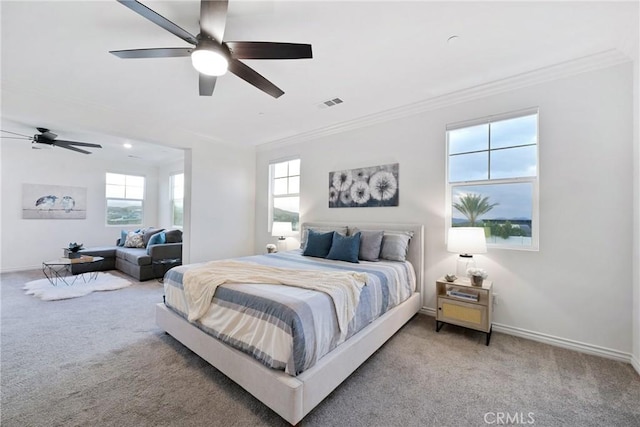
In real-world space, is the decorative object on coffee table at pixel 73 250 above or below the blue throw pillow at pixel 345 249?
below

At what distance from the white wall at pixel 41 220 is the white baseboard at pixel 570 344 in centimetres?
868

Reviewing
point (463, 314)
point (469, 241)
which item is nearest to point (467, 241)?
point (469, 241)

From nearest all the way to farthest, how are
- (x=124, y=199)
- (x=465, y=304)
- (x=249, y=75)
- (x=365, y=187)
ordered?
(x=249, y=75) → (x=465, y=304) → (x=365, y=187) → (x=124, y=199)

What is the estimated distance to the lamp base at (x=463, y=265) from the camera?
9.73ft

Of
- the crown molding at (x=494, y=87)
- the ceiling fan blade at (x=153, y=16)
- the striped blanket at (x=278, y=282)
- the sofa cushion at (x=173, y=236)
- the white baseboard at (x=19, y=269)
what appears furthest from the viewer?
the sofa cushion at (x=173, y=236)

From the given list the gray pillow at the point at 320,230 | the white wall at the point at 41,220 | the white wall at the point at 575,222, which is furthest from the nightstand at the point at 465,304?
the white wall at the point at 41,220

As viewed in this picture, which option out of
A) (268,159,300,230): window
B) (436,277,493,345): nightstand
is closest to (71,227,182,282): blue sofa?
(268,159,300,230): window

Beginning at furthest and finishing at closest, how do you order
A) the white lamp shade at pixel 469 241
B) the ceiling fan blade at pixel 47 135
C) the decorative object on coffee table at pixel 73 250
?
the decorative object on coffee table at pixel 73 250, the ceiling fan blade at pixel 47 135, the white lamp shade at pixel 469 241

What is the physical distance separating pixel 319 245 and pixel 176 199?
A: 5542 mm

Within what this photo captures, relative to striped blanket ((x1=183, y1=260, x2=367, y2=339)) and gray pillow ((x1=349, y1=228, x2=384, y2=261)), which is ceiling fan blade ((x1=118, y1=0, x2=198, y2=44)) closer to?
striped blanket ((x1=183, y1=260, x2=367, y2=339))

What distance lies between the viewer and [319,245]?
352 centimetres

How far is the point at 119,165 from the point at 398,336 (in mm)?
8075

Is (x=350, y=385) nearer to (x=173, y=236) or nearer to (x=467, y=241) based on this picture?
(x=467, y=241)

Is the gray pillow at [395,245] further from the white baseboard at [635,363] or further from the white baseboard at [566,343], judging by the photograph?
the white baseboard at [635,363]
